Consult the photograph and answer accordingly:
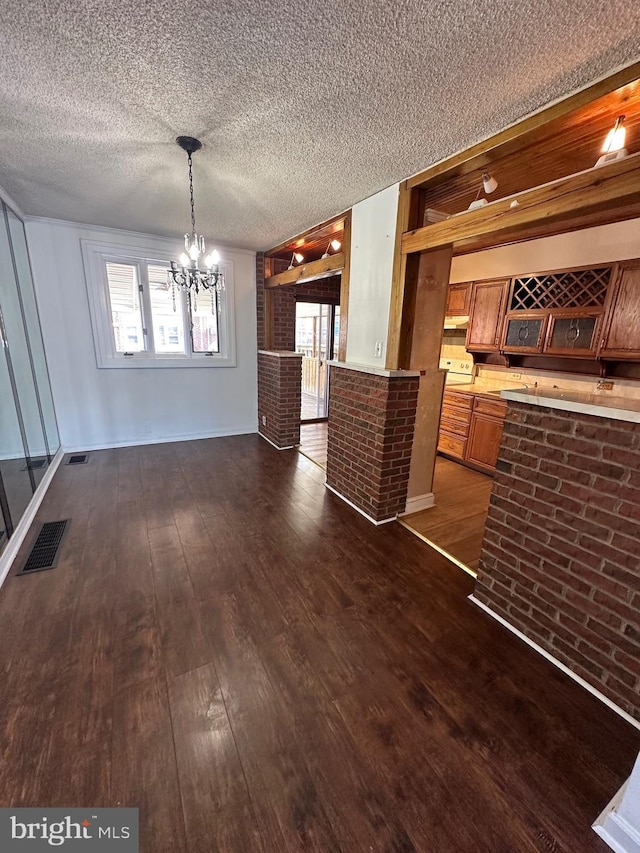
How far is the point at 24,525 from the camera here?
101 inches

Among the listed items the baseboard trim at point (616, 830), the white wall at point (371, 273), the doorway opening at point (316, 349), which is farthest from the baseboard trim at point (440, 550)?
the doorway opening at point (316, 349)

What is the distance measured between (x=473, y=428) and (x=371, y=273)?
2.19m

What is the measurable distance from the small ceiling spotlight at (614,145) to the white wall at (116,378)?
3872 millimetres

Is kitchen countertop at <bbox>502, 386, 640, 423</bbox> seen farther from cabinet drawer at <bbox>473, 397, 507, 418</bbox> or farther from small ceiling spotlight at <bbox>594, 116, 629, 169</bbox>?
cabinet drawer at <bbox>473, 397, 507, 418</bbox>

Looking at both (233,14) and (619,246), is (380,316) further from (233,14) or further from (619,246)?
(619,246)

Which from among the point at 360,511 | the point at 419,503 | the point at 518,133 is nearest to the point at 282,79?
the point at 518,133

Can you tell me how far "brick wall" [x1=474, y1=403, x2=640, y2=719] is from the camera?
4.55 feet

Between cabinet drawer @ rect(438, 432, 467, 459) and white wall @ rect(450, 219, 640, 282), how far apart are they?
189 centimetres

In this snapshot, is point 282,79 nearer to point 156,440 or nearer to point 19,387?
point 19,387

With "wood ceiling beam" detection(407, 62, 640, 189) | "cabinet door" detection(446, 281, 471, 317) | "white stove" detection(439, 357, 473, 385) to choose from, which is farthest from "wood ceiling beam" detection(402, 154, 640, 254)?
"white stove" detection(439, 357, 473, 385)

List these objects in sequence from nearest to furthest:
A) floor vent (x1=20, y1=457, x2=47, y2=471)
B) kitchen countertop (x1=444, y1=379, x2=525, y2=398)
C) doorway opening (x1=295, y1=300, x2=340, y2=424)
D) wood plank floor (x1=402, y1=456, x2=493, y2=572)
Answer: wood plank floor (x1=402, y1=456, x2=493, y2=572), floor vent (x1=20, y1=457, x2=47, y2=471), kitchen countertop (x1=444, y1=379, x2=525, y2=398), doorway opening (x1=295, y1=300, x2=340, y2=424)

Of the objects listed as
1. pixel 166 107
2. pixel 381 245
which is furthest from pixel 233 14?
pixel 381 245

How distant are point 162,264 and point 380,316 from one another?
9.99 feet

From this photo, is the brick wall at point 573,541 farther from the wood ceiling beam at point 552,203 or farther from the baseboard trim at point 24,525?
the baseboard trim at point 24,525
